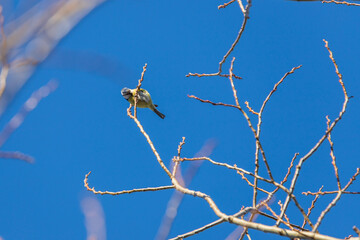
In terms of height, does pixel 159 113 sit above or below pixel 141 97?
above

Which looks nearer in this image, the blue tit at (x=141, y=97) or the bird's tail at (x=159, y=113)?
the blue tit at (x=141, y=97)

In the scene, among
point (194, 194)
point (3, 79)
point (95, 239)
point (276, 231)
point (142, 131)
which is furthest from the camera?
point (142, 131)

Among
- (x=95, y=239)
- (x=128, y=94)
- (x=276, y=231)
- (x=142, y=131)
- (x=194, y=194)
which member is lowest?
(x=95, y=239)

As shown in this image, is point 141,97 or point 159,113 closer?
point 141,97

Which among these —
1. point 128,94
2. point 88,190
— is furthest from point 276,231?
point 128,94

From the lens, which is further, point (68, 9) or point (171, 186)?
point (171, 186)

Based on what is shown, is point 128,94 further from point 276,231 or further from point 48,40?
point 48,40

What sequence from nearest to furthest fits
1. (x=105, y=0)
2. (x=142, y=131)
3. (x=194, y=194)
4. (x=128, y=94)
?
(x=105, y=0), (x=194, y=194), (x=142, y=131), (x=128, y=94)

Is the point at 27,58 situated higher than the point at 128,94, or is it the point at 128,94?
the point at 128,94

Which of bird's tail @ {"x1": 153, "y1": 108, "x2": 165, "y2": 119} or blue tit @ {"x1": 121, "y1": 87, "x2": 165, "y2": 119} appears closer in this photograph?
blue tit @ {"x1": 121, "y1": 87, "x2": 165, "y2": 119}

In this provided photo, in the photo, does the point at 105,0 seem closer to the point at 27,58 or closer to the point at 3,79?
the point at 27,58
